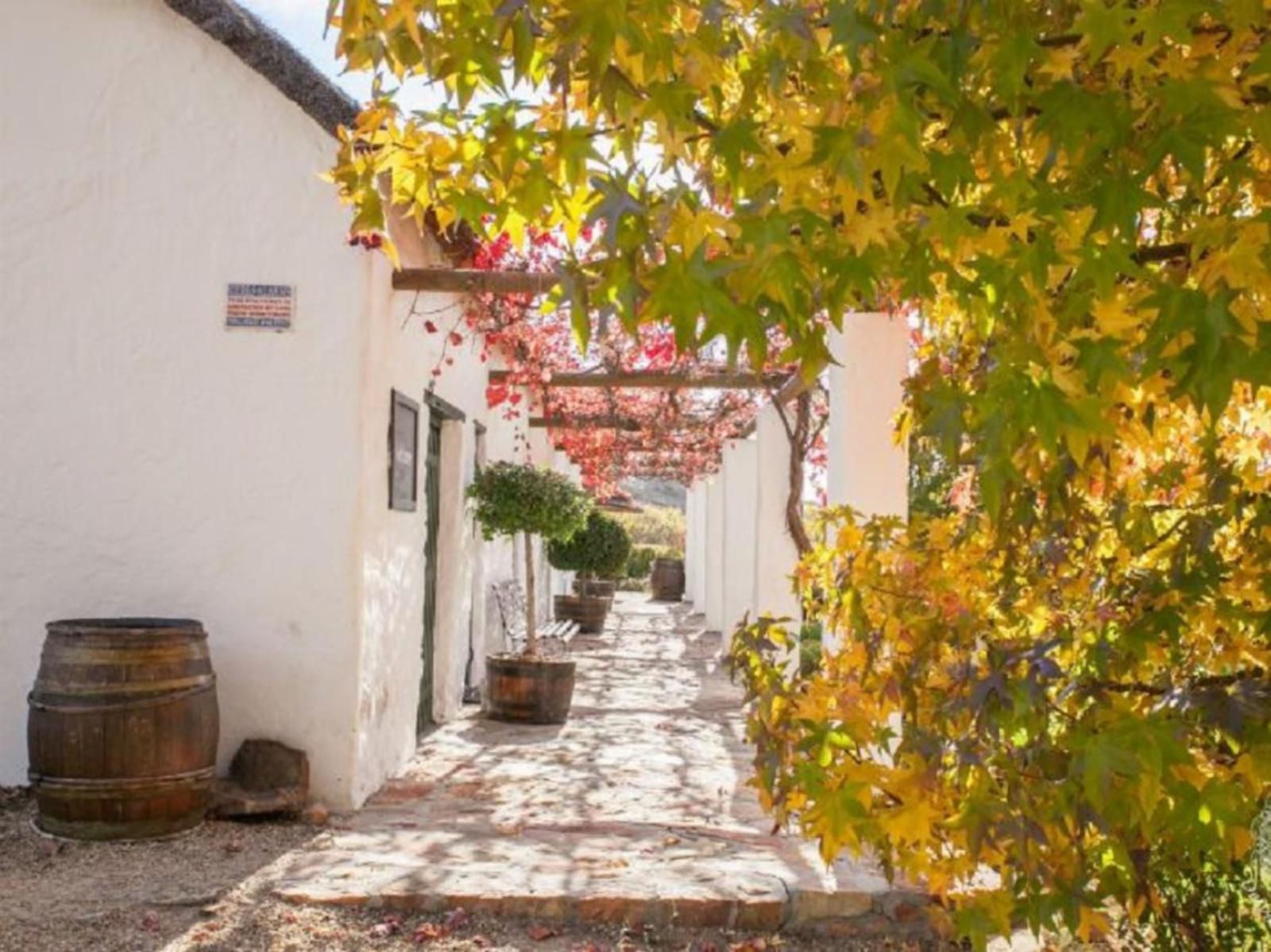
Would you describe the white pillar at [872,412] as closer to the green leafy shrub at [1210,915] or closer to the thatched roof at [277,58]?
the green leafy shrub at [1210,915]

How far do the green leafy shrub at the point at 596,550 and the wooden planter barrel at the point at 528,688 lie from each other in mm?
7793

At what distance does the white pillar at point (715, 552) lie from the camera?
1484 centimetres

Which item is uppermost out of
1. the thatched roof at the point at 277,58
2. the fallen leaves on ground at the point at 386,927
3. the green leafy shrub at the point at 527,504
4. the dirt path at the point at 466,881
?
the thatched roof at the point at 277,58

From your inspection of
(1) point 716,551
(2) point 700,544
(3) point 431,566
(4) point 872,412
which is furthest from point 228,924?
(2) point 700,544

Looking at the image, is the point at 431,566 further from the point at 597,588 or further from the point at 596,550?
the point at 597,588

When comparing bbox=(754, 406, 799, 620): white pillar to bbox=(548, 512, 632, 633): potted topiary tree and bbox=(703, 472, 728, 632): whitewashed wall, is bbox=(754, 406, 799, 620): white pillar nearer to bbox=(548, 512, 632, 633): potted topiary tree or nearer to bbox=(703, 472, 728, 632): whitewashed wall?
bbox=(703, 472, 728, 632): whitewashed wall

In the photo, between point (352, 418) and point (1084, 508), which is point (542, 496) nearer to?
point (352, 418)

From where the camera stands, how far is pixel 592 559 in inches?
674

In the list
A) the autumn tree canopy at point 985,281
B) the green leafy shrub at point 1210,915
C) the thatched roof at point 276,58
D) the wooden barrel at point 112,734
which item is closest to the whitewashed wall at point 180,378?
the thatched roof at point 276,58

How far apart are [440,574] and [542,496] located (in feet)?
2.93

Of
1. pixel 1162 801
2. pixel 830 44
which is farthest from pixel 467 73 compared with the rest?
pixel 1162 801

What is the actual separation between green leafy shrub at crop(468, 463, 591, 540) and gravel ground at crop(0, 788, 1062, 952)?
13.5 ft

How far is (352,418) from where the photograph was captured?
5906 mm

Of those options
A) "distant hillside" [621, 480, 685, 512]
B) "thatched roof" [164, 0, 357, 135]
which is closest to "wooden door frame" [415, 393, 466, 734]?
"thatched roof" [164, 0, 357, 135]
